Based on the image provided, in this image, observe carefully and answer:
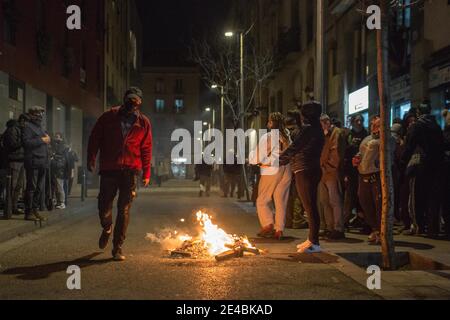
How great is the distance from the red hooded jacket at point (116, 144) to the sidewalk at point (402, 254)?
203cm

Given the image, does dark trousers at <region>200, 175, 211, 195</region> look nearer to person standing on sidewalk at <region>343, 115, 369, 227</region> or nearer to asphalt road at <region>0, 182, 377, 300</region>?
person standing on sidewalk at <region>343, 115, 369, 227</region>

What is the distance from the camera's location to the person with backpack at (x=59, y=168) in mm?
13414

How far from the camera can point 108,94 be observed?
36406 millimetres

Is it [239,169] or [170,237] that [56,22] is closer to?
[239,169]

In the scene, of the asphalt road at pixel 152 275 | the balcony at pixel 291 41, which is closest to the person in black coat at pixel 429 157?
the asphalt road at pixel 152 275

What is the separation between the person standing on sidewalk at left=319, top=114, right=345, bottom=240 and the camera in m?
8.81

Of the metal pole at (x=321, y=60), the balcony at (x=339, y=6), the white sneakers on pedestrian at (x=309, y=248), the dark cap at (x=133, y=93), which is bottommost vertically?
the white sneakers on pedestrian at (x=309, y=248)

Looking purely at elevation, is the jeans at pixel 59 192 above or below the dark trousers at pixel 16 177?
below

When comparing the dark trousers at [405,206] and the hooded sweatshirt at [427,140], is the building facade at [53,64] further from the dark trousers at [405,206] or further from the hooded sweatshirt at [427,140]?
the hooded sweatshirt at [427,140]

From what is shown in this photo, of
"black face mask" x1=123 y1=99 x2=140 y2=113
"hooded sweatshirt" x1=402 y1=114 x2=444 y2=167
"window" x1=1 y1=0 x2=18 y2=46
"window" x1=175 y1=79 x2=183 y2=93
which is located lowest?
"hooded sweatshirt" x1=402 y1=114 x2=444 y2=167

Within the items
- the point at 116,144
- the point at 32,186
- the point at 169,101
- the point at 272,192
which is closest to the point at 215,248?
the point at 116,144

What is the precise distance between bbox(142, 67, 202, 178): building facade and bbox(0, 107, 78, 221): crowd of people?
69.9 m

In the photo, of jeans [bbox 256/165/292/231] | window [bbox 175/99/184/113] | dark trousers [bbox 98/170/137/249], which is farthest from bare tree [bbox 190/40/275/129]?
window [bbox 175/99/184/113]
